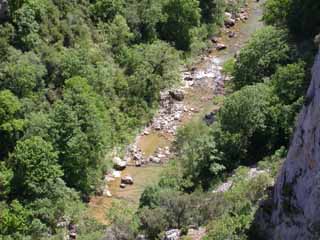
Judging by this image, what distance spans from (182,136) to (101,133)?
26.8 ft

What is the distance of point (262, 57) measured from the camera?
6556 centimetres

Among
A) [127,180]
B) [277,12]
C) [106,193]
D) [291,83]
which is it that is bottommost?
[106,193]

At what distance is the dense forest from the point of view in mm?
51688

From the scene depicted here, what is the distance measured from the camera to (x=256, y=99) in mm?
58469

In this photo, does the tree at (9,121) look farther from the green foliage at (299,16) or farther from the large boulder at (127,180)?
the green foliage at (299,16)

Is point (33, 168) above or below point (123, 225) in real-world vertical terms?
above

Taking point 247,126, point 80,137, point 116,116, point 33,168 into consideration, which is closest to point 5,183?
point 33,168

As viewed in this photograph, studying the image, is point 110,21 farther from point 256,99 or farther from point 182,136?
point 256,99

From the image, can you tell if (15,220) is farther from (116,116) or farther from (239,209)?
(239,209)

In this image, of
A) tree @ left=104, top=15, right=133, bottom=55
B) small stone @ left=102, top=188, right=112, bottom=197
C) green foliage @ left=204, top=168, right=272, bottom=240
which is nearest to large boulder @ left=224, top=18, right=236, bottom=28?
tree @ left=104, top=15, right=133, bottom=55

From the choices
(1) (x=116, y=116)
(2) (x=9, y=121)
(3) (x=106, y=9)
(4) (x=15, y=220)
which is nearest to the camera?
(4) (x=15, y=220)

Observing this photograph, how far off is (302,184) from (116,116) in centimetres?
3308

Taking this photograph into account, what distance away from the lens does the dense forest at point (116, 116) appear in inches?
2035

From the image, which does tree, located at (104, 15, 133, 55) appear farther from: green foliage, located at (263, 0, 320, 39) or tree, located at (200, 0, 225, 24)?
green foliage, located at (263, 0, 320, 39)
